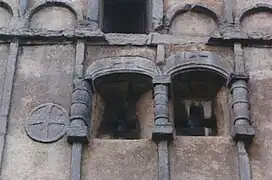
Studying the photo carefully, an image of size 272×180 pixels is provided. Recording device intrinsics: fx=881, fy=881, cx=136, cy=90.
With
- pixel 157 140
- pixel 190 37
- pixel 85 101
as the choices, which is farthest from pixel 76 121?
pixel 190 37

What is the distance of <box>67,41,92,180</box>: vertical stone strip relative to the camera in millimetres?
7707

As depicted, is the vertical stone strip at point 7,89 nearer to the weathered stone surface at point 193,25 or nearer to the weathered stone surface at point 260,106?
the weathered stone surface at point 193,25

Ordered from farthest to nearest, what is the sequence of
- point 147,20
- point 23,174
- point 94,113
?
1. point 147,20
2. point 94,113
3. point 23,174

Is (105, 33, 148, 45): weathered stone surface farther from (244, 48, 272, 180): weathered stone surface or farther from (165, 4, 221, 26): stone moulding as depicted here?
(244, 48, 272, 180): weathered stone surface

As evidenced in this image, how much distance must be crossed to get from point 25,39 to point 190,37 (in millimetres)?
1613

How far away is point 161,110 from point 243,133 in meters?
0.77

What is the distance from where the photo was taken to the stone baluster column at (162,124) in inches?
301

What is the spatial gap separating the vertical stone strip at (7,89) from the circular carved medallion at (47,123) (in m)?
0.21

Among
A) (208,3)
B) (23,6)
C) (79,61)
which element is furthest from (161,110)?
(23,6)

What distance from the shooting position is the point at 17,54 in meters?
8.47

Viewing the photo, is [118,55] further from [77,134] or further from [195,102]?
[77,134]

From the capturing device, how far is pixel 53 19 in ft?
29.1

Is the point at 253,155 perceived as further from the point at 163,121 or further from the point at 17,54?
the point at 17,54

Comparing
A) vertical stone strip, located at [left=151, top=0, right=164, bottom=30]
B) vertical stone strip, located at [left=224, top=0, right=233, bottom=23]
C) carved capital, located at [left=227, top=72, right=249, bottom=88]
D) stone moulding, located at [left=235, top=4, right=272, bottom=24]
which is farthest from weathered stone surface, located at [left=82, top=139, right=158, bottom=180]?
stone moulding, located at [left=235, top=4, right=272, bottom=24]
